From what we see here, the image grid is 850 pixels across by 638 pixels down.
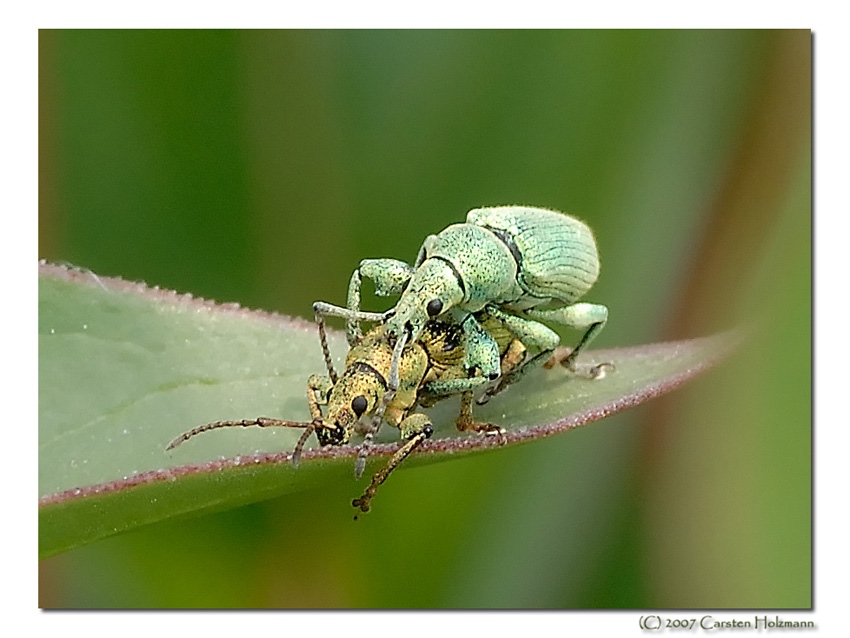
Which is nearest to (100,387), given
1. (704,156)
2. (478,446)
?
(478,446)

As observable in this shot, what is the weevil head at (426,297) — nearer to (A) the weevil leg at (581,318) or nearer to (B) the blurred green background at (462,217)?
(B) the blurred green background at (462,217)

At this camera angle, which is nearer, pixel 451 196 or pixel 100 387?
pixel 100 387

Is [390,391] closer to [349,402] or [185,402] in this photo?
[349,402]

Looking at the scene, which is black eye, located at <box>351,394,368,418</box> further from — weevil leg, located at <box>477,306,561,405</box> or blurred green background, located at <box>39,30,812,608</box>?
weevil leg, located at <box>477,306,561,405</box>

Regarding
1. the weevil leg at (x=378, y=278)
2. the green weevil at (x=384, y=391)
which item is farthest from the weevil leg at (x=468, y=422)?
the weevil leg at (x=378, y=278)

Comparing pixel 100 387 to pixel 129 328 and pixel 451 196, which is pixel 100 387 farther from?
pixel 451 196
